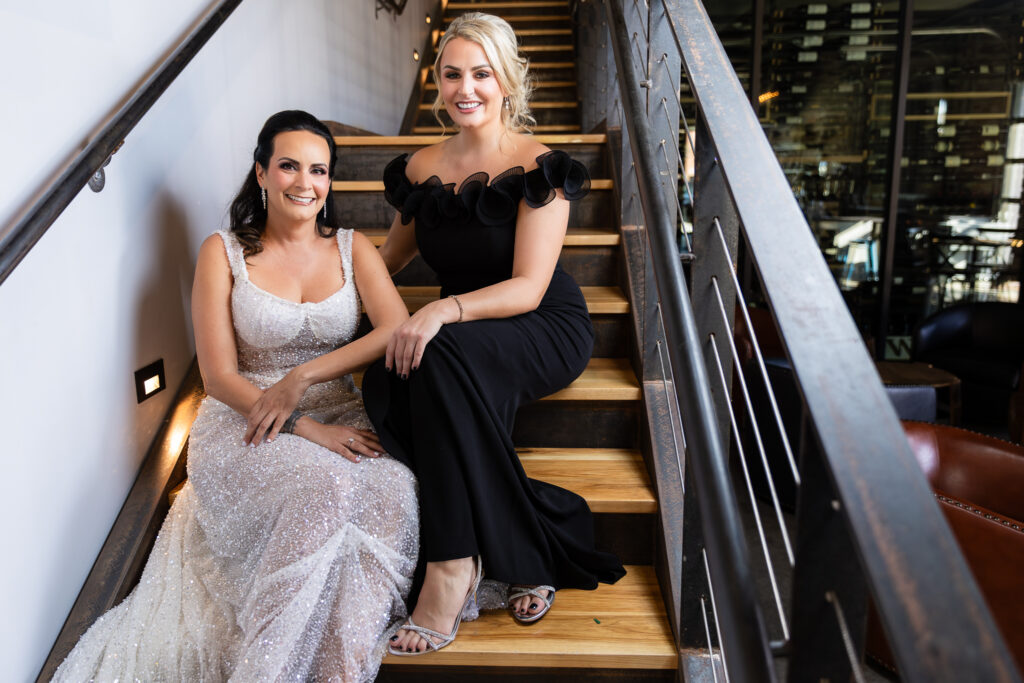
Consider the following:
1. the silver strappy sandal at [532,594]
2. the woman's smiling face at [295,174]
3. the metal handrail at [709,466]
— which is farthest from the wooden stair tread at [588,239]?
the silver strappy sandal at [532,594]

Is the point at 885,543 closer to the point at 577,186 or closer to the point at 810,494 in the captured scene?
the point at 810,494

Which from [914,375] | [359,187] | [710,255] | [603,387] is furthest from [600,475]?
[914,375]

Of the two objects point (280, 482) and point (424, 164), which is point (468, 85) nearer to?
point (424, 164)

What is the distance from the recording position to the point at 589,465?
1863mm

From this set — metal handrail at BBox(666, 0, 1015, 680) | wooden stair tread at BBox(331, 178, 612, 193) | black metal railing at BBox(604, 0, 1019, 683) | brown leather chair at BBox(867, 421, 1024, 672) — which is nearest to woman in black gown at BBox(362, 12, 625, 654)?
black metal railing at BBox(604, 0, 1019, 683)

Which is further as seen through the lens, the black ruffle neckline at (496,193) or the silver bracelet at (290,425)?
the black ruffle neckline at (496,193)

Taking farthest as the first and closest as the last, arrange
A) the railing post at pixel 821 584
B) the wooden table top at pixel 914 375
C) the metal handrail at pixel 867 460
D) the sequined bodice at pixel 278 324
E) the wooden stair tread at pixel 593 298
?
the wooden table top at pixel 914 375 → the wooden stair tread at pixel 593 298 → the sequined bodice at pixel 278 324 → the railing post at pixel 821 584 → the metal handrail at pixel 867 460

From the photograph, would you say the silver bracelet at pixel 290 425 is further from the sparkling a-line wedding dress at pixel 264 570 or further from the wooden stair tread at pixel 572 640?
the wooden stair tread at pixel 572 640

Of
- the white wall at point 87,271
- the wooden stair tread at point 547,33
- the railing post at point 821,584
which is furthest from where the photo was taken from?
the wooden stair tread at point 547,33

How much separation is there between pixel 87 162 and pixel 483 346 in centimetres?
87

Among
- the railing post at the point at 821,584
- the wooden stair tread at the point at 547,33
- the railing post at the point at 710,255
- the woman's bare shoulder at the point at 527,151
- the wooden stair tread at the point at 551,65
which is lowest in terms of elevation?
the railing post at the point at 821,584

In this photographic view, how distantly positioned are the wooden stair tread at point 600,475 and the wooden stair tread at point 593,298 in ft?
1.42

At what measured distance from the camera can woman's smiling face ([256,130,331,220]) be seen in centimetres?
177

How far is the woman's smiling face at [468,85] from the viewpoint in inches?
72.1
